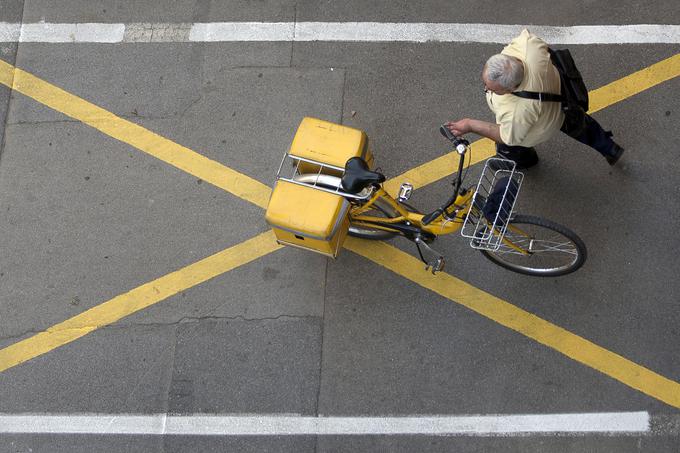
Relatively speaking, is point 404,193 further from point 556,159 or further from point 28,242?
point 28,242

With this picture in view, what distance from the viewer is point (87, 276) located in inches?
201

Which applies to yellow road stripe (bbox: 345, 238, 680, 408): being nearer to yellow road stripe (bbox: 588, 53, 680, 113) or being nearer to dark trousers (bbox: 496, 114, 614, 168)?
dark trousers (bbox: 496, 114, 614, 168)

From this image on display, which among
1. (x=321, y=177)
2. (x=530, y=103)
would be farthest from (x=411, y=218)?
(x=530, y=103)

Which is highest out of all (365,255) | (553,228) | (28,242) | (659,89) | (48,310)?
(659,89)

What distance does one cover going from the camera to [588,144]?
4.60m

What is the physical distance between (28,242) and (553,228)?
4.33m

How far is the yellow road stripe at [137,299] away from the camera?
16.3 feet

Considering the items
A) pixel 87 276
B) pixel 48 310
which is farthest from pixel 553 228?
pixel 48 310

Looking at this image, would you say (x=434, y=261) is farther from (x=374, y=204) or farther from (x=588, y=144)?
(x=588, y=144)

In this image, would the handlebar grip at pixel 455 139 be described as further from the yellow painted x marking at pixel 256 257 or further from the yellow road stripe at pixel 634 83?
the yellow road stripe at pixel 634 83

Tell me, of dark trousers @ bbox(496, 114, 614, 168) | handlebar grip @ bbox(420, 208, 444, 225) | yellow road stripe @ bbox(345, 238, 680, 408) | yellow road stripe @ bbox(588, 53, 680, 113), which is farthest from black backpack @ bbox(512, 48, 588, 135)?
yellow road stripe @ bbox(345, 238, 680, 408)

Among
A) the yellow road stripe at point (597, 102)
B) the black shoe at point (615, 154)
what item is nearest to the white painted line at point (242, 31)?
the yellow road stripe at point (597, 102)

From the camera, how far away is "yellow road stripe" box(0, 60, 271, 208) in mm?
5207

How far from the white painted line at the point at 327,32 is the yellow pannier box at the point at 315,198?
5.20 feet
